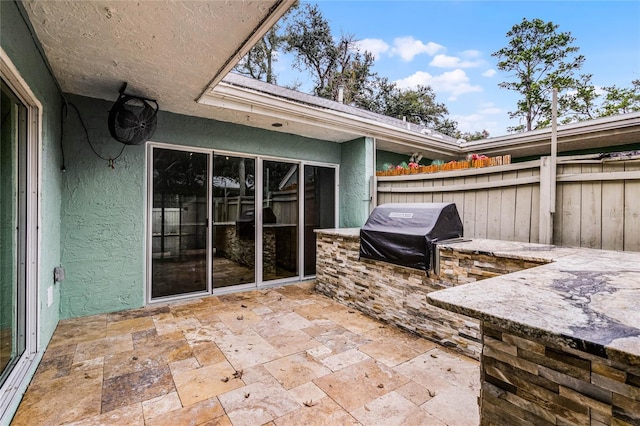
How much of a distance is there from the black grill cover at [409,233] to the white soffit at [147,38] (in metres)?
2.28

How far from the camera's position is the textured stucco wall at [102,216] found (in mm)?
3428

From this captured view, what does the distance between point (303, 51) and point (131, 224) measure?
12.3 m

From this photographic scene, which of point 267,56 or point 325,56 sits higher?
point 325,56

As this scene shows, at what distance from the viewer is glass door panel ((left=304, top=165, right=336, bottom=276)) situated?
17.5 ft

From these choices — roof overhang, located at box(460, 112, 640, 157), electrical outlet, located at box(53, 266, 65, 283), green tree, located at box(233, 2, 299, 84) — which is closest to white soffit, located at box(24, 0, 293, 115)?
electrical outlet, located at box(53, 266, 65, 283)

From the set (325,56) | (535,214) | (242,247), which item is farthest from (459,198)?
(325,56)

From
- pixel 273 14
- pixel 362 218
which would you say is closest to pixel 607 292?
pixel 273 14

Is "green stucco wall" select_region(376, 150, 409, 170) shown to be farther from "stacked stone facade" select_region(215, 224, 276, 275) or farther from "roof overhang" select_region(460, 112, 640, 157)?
"stacked stone facade" select_region(215, 224, 276, 275)

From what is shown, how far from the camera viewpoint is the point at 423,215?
131 inches

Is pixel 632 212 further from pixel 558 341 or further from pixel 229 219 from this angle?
pixel 229 219

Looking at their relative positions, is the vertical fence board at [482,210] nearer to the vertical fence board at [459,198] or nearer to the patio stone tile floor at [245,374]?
the vertical fence board at [459,198]

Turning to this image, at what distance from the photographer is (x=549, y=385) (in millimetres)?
979

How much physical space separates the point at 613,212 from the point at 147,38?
4.27 metres

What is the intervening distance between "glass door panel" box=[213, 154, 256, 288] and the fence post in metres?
3.73
